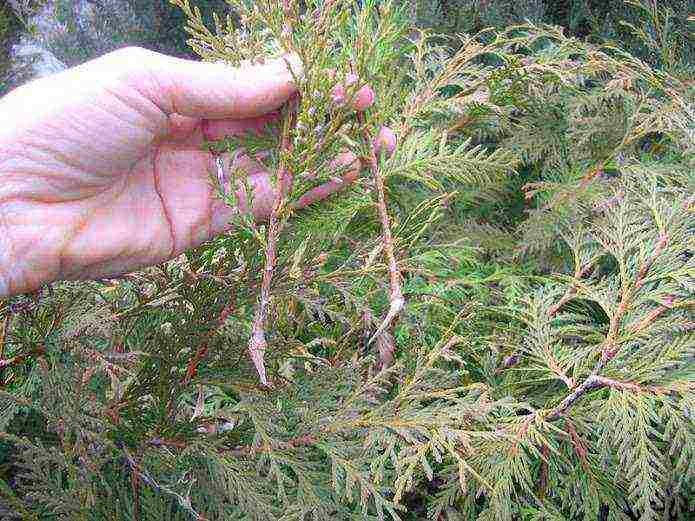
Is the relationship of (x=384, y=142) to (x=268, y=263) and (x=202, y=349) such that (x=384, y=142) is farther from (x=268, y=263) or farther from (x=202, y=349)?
(x=202, y=349)

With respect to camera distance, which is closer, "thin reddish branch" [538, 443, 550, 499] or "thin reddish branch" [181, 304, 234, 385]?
"thin reddish branch" [181, 304, 234, 385]

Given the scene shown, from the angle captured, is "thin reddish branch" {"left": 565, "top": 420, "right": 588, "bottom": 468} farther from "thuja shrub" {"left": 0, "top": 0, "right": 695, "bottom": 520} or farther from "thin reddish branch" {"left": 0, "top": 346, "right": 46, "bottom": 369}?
"thin reddish branch" {"left": 0, "top": 346, "right": 46, "bottom": 369}

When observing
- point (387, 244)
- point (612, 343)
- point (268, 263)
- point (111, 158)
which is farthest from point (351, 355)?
point (111, 158)

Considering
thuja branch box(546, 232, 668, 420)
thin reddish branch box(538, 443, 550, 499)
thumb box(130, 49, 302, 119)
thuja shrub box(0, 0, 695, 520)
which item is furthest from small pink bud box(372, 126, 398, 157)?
thin reddish branch box(538, 443, 550, 499)

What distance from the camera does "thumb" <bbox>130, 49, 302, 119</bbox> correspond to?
112 cm

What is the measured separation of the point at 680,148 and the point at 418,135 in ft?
2.54

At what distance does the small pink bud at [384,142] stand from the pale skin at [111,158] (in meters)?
0.07

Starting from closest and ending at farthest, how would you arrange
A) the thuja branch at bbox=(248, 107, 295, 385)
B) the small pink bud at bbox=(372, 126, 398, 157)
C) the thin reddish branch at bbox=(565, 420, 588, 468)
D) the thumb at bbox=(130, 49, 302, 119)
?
the thuja branch at bbox=(248, 107, 295, 385)
the thumb at bbox=(130, 49, 302, 119)
the thin reddish branch at bbox=(565, 420, 588, 468)
the small pink bud at bbox=(372, 126, 398, 157)

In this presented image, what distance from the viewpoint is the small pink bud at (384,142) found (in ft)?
4.41

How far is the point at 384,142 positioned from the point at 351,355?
18.1 inches

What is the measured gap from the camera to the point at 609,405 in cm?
117

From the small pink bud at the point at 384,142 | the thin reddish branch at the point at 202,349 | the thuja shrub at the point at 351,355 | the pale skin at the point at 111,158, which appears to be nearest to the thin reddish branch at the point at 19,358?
the thuja shrub at the point at 351,355

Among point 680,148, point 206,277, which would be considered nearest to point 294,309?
point 206,277

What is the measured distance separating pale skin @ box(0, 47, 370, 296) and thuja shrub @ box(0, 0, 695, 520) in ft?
0.19
